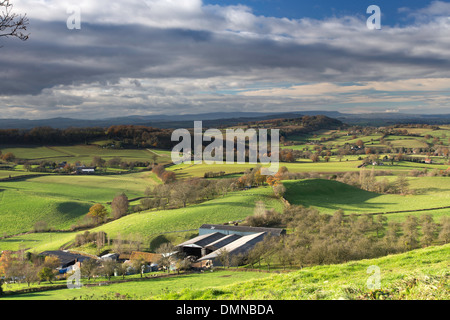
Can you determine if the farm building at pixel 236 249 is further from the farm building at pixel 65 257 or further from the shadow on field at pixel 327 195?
the shadow on field at pixel 327 195

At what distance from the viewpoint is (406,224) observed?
1578 inches

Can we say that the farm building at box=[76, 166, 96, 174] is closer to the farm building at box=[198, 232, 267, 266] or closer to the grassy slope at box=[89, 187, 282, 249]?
the grassy slope at box=[89, 187, 282, 249]

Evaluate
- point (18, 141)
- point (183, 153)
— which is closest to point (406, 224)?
point (183, 153)

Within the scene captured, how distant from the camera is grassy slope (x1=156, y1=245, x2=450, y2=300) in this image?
28.1 ft

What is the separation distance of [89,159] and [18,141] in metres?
32.7

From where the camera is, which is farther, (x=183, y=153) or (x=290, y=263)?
(x=183, y=153)

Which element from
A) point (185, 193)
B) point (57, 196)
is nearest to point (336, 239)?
point (185, 193)

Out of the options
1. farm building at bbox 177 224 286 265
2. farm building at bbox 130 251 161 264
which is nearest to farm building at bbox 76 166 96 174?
farm building at bbox 177 224 286 265

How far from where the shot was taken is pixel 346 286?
984cm

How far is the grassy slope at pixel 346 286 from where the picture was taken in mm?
8570

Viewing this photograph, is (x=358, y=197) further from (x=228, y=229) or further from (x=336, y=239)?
(x=336, y=239)
